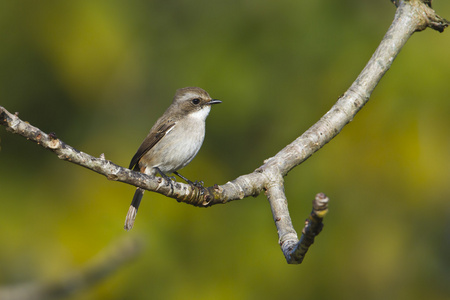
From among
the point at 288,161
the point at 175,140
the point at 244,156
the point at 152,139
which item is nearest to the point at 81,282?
the point at 288,161

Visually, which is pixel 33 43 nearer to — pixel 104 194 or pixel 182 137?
pixel 104 194

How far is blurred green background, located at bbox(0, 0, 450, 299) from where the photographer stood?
831 cm

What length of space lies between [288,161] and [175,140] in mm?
2098

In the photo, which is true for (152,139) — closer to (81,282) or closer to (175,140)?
(175,140)

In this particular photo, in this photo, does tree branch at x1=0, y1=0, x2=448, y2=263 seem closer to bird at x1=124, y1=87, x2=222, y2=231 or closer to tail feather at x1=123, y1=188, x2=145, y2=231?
bird at x1=124, y1=87, x2=222, y2=231

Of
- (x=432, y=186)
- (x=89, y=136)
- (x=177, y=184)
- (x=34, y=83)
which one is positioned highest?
(x=34, y=83)

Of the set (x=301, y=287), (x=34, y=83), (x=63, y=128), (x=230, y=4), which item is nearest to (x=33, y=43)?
(x=34, y=83)

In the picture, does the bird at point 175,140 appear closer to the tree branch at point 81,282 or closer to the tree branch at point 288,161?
the tree branch at point 288,161

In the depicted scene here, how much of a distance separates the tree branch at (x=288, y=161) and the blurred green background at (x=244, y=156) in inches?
134

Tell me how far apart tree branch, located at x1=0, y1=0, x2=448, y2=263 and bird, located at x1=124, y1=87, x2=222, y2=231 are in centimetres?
182

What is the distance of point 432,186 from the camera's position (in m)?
8.49

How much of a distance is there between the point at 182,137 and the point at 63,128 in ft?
14.4

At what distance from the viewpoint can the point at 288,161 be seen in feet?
Answer: 16.5

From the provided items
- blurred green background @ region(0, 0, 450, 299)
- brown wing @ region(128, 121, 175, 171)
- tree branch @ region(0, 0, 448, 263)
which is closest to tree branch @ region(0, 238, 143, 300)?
tree branch @ region(0, 0, 448, 263)
